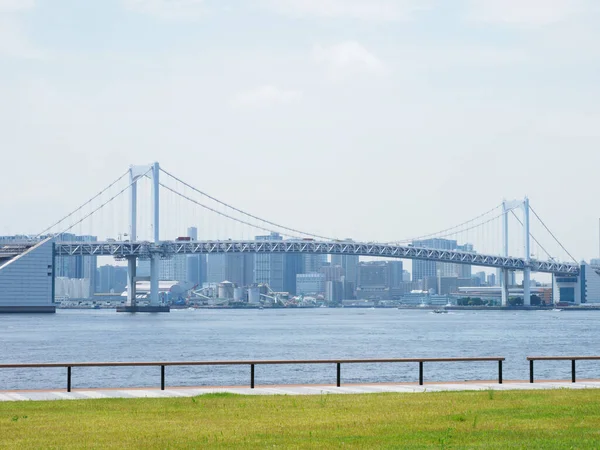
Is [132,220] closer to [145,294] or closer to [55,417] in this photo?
[145,294]

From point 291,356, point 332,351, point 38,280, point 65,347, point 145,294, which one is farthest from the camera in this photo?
point 145,294

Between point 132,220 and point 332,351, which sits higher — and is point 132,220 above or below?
above

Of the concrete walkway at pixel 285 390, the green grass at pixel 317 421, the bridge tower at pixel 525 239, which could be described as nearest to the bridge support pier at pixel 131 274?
the bridge tower at pixel 525 239

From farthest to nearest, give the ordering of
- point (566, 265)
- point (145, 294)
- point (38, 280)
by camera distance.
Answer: point (145, 294), point (566, 265), point (38, 280)

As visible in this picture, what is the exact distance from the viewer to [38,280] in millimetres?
114375

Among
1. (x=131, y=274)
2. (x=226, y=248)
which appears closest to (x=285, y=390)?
(x=226, y=248)

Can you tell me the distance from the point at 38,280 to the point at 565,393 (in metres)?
102

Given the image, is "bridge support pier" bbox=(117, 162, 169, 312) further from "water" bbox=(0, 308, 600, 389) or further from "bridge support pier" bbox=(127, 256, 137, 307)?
"water" bbox=(0, 308, 600, 389)

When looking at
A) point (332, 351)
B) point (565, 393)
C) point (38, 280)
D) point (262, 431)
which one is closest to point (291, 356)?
point (332, 351)

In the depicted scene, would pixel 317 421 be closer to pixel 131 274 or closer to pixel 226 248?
pixel 226 248

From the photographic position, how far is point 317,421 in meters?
14.2

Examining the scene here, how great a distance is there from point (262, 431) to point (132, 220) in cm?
10688

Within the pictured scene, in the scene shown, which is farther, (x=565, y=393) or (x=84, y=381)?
(x=84, y=381)

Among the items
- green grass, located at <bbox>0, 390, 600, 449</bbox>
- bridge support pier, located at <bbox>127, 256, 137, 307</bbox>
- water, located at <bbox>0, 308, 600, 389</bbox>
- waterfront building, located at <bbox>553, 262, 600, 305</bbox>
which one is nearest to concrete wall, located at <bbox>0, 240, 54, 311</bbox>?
bridge support pier, located at <bbox>127, 256, 137, 307</bbox>
